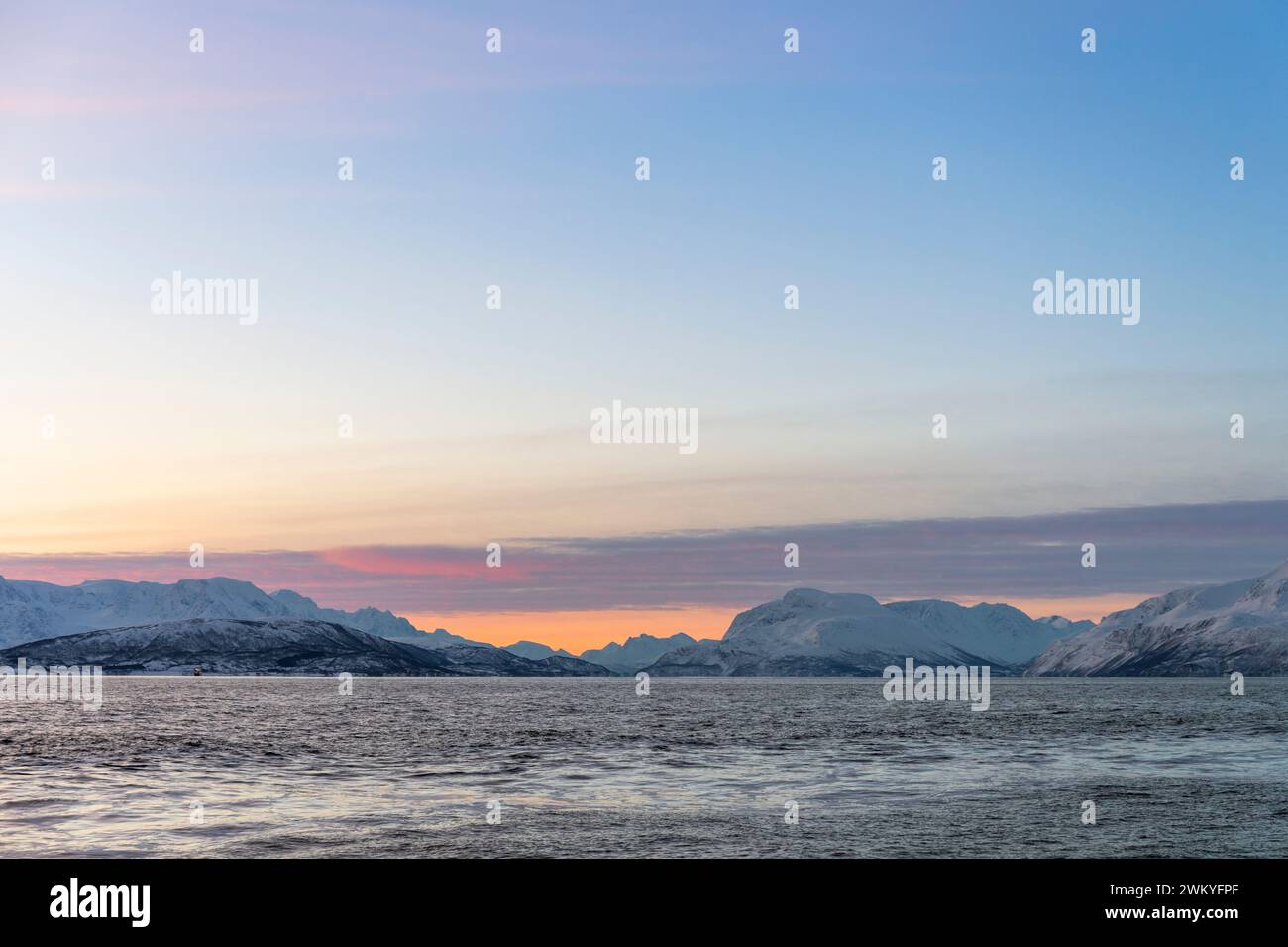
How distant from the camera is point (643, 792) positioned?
200ft

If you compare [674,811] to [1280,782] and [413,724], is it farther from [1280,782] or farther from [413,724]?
[413,724]

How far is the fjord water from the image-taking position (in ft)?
145

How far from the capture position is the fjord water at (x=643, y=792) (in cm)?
4419

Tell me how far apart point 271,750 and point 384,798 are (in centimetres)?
3994

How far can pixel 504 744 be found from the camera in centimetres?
10062

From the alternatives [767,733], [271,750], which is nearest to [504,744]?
[271,750]
